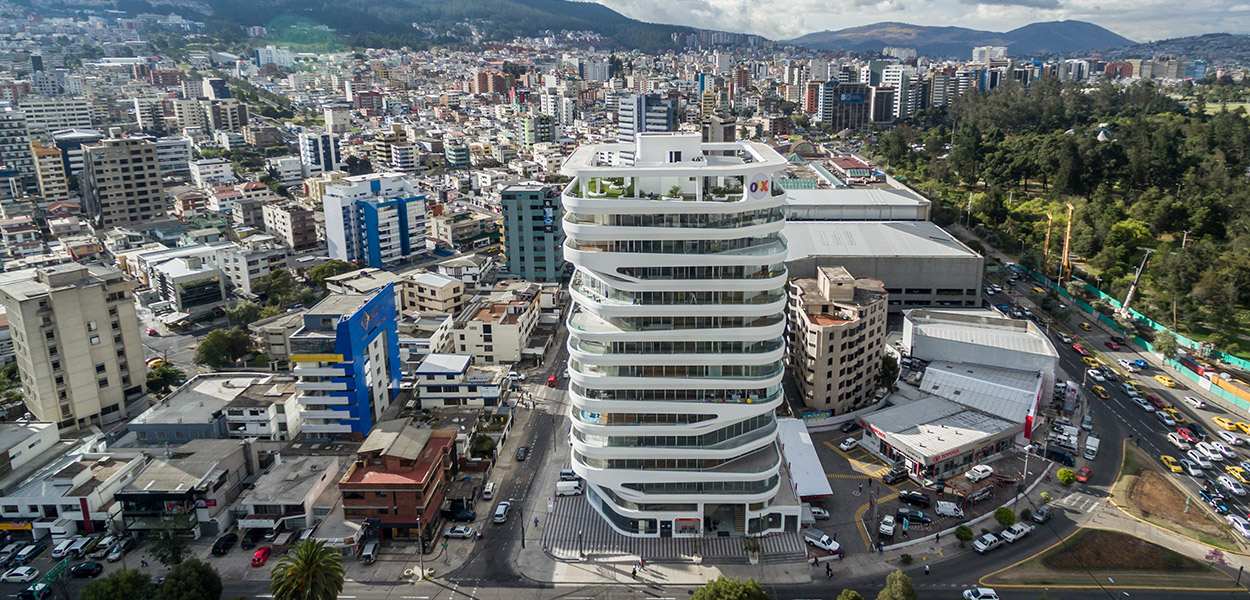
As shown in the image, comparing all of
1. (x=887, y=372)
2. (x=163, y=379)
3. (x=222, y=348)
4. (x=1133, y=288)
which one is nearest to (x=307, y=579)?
(x=163, y=379)

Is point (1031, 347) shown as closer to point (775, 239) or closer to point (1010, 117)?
point (775, 239)

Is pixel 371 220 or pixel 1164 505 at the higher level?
pixel 371 220

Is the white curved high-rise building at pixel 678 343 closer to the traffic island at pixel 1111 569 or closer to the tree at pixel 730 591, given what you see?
the tree at pixel 730 591

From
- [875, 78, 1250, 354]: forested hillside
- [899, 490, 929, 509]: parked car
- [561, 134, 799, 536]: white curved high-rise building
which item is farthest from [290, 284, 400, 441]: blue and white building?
[875, 78, 1250, 354]: forested hillside

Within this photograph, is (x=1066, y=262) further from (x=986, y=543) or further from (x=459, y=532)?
(x=459, y=532)

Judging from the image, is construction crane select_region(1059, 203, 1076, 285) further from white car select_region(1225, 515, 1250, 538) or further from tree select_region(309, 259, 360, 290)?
tree select_region(309, 259, 360, 290)

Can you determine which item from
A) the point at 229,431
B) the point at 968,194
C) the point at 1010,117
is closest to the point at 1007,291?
the point at 968,194
